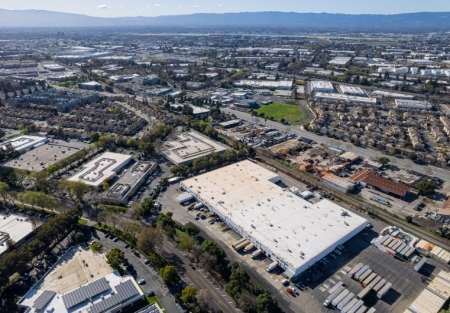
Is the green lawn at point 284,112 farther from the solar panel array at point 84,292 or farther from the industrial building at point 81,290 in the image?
the solar panel array at point 84,292

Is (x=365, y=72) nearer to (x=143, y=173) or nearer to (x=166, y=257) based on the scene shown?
(x=143, y=173)

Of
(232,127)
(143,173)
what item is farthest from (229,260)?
(232,127)

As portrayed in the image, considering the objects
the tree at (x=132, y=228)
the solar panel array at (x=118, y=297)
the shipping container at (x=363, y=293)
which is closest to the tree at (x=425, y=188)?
the shipping container at (x=363, y=293)

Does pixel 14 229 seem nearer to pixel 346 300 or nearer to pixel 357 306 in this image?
pixel 346 300

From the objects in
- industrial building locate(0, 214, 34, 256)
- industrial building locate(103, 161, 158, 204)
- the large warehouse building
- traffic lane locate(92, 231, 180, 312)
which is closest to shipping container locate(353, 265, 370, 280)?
the large warehouse building

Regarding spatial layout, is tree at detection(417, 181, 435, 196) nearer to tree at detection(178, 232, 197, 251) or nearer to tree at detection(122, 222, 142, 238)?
tree at detection(178, 232, 197, 251)

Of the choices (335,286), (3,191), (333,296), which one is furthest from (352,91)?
(3,191)
